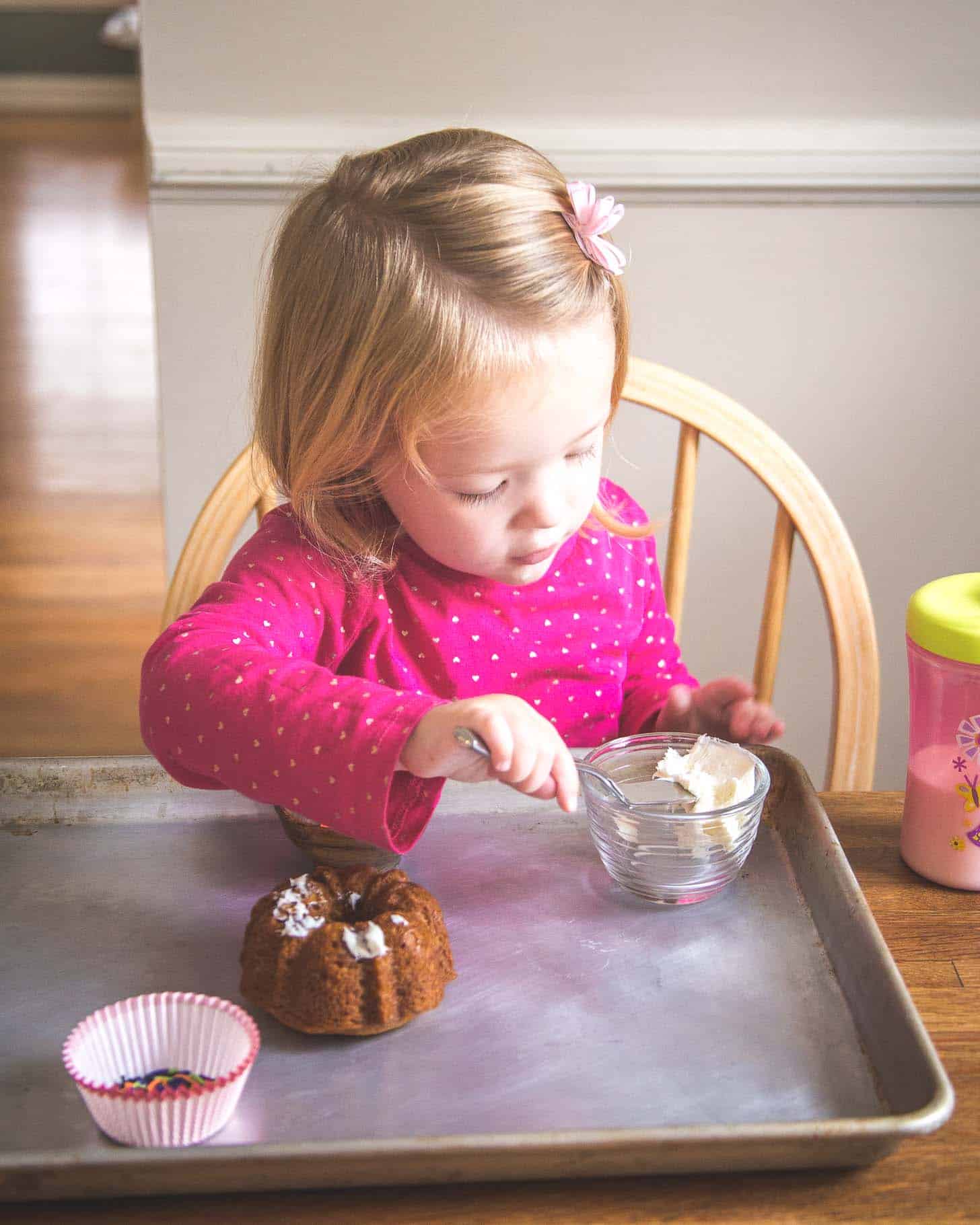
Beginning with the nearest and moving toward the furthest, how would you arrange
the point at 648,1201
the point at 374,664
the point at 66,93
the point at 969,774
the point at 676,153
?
the point at 648,1201 < the point at 969,774 < the point at 374,664 < the point at 676,153 < the point at 66,93

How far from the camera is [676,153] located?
1.50 meters

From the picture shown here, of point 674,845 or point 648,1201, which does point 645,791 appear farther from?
point 648,1201

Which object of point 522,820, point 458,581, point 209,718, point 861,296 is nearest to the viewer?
point 209,718

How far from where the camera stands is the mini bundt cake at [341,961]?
639 millimetres

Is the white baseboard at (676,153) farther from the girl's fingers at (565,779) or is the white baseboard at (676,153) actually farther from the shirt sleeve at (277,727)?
the girl's fingers at (565,779)

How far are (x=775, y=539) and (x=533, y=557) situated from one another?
0.36 m

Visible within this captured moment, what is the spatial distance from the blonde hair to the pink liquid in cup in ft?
1.13

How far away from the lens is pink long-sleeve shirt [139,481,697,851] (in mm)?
714

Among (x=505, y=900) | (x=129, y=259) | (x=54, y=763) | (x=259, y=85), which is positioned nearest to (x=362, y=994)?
(x=505, y=900)

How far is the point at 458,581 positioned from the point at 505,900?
31 centimetres

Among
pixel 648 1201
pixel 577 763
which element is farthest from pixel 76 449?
pixel 648 1201

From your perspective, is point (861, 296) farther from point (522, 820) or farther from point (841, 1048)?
point (841, 1048)

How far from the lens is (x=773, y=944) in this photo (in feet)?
2.41

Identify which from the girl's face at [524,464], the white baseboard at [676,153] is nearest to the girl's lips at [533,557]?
the girl's face at [524,464]
